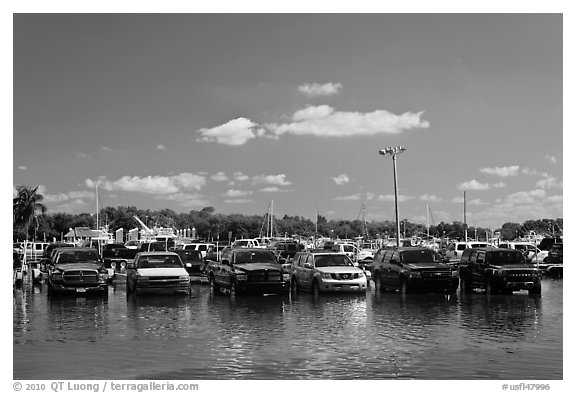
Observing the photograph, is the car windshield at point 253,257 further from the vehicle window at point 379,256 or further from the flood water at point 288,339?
the vehicle window at point 379,256

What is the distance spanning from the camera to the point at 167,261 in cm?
2653

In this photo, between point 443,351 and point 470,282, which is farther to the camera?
point 470,282

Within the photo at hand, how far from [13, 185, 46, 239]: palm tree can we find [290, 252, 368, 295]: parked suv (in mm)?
41316

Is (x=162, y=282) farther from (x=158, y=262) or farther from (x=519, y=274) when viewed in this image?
(x=519, y=274)

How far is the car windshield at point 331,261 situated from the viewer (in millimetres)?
26781

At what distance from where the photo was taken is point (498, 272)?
2586 centimetres

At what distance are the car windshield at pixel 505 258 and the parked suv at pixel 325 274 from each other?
16.8 ft

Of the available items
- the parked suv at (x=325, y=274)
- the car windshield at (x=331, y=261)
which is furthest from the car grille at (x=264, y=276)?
the car windshield at (x=331, y=261)

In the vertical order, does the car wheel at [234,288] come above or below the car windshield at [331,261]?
below

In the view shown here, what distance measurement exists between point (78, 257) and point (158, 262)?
3124 millimetres

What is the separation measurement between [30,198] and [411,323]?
5312 cm

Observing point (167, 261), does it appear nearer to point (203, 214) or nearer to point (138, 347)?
point (138, 347)

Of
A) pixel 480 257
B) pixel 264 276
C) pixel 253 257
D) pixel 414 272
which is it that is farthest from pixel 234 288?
pixel 480 257

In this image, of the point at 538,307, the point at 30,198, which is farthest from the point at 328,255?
the point at 30,198
